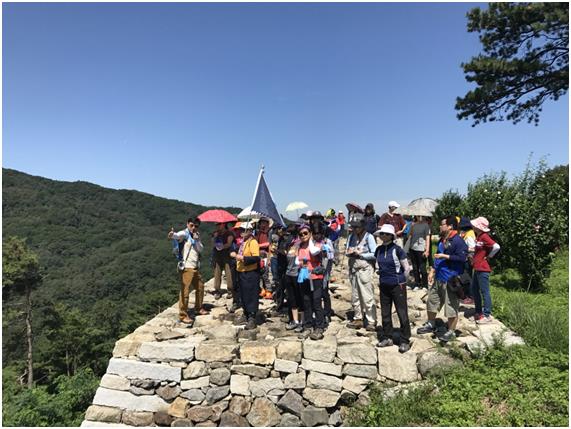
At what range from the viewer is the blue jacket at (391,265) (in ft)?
16.0

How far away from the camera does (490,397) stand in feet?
13.2

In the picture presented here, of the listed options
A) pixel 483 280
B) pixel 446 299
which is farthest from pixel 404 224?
pixel 446 299

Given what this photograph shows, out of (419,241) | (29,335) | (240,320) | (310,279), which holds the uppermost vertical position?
(419,241)

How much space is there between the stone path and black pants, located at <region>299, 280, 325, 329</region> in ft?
0.89

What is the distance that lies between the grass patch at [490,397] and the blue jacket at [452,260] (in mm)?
1152

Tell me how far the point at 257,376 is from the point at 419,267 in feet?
14.9

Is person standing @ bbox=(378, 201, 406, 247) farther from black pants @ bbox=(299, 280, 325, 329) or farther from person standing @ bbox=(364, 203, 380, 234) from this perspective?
black pants @ bbox=(299, 280, 325, 329)

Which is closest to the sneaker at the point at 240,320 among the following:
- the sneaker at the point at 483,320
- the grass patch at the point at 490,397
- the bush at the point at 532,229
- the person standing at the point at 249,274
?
the person standing at the point at 249,274

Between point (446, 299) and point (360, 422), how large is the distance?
2107 millimetres

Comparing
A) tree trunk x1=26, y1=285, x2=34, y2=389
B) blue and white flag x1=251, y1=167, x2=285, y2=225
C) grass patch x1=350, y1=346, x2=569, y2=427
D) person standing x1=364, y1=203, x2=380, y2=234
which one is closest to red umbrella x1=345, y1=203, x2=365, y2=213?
person standing x1=364, y1=203, x2=380, y2=234

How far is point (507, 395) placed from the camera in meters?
3.98

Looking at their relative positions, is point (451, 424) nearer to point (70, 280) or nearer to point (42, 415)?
point (42, 415)

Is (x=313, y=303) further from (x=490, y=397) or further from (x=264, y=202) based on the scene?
(x=264, y=202)

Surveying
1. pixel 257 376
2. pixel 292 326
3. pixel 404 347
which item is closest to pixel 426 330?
pixel 404 347
